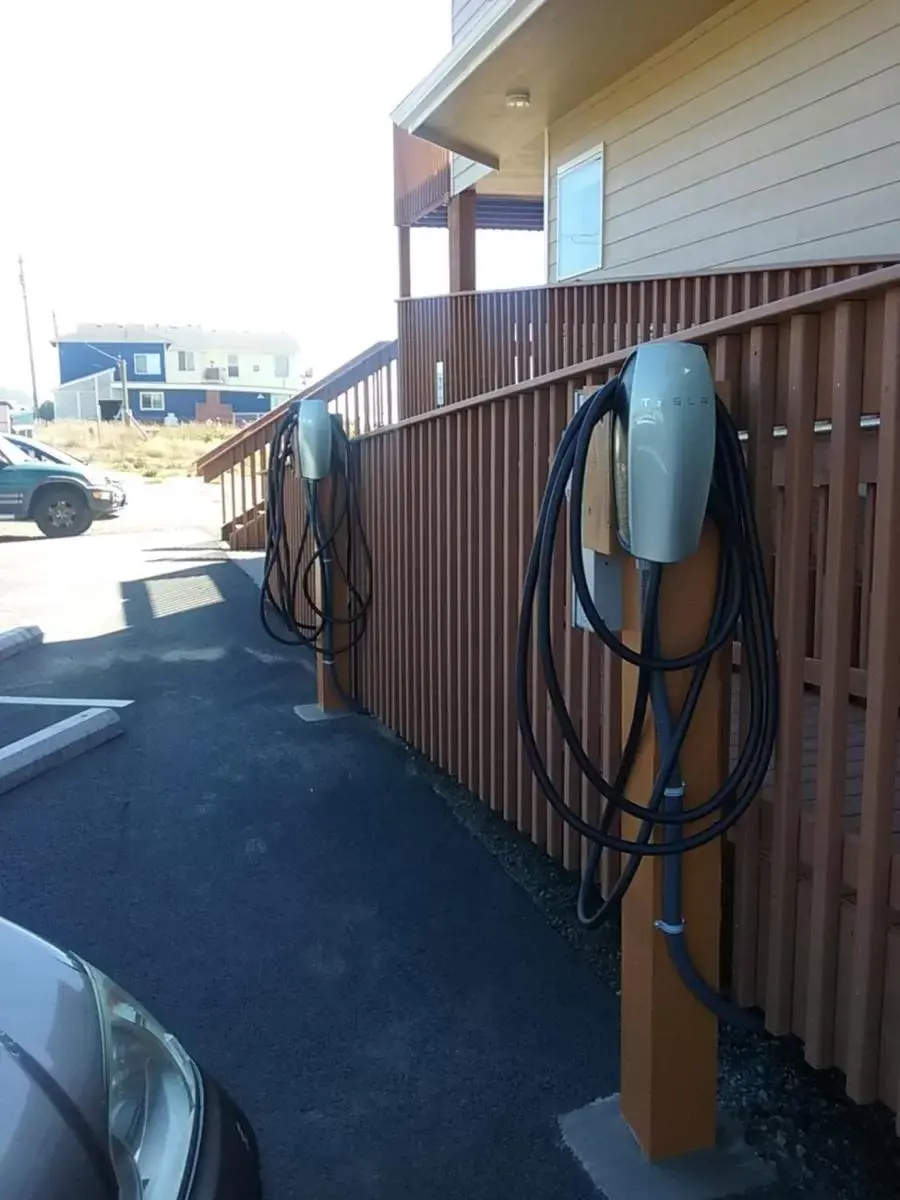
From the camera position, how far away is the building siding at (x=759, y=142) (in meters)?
5.17

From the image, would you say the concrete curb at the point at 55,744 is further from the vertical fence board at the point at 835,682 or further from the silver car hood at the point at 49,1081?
the vertical fence board at the point at 835,682

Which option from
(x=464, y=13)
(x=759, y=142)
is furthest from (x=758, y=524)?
(x=464, y=13)

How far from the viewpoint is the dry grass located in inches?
1270

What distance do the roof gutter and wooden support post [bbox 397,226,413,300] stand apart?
8.18 feet

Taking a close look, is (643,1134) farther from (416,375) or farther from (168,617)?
(416,375)

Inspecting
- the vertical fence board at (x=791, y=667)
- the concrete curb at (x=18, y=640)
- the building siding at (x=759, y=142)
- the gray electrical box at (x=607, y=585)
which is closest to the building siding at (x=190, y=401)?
the concrete curb at (x=18, y=640)

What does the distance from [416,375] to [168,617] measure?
3068mm

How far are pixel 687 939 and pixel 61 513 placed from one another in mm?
14246

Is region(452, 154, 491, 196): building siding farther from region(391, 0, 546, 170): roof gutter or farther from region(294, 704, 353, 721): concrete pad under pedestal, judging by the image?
region(294, 704, 353, 721): concrete pad under pedestal

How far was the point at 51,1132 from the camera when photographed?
127 centimetres

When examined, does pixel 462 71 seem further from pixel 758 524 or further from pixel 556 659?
pixel 758 524

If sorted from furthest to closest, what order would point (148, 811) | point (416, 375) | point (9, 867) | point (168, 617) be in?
point (416, 375) → point (168, 617) → point (148, 811) → point (9, 867)

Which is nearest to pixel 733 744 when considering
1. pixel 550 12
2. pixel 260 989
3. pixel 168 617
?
pixel 260 989

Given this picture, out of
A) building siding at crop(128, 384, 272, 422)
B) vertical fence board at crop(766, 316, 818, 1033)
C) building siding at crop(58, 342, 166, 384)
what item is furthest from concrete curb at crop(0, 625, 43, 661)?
building siding at crop(58, 342, 166, 384)
